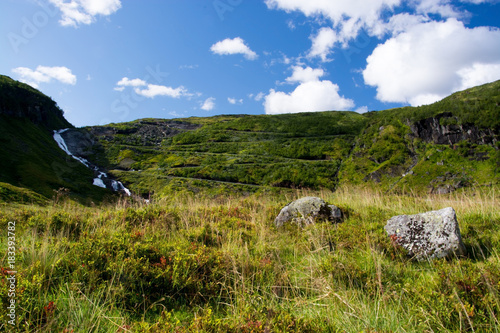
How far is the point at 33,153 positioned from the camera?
255 ft

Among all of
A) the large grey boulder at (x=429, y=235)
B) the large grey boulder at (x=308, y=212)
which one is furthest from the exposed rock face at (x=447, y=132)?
the large grey boulder at (x=429, y=235)

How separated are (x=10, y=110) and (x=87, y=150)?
29157 mm

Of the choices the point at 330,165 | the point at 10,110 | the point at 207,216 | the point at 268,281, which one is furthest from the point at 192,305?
the point at 10,110

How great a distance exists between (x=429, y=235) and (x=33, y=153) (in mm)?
101255

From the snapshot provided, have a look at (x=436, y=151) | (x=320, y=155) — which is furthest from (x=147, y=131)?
(x=436, y=151)

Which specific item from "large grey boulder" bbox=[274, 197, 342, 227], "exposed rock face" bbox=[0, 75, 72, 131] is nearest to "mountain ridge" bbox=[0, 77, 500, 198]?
"exposed rock face" bbox=[0, 75, 72, 131]

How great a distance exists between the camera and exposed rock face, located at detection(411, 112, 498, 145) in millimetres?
68125

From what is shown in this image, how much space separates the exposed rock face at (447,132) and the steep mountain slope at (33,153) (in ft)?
324

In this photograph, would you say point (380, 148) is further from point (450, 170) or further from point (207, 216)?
point (207, 216)

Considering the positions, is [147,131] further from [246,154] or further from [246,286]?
[246,286]

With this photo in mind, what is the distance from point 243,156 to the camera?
101562 mm

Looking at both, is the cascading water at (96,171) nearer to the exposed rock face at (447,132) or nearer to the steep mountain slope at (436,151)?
the steep mountain slope at (436,151)

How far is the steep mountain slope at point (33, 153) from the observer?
62.8 metres

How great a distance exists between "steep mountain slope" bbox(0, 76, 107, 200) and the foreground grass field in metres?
63.8
